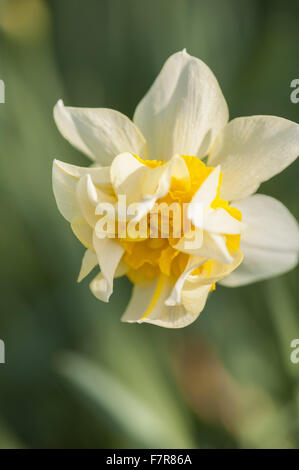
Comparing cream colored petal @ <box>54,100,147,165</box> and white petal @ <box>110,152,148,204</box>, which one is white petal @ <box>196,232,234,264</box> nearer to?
white petal @ <box>110,152,148,204</box>

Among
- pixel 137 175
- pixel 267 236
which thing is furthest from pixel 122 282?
pixel 137 175

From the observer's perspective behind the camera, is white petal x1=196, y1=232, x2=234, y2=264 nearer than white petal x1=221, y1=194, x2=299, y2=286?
Yes

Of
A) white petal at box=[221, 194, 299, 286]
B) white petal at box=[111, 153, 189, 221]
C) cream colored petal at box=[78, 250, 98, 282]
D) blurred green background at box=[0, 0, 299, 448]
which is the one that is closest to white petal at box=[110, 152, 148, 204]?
white petal at box=[111, 153, 189, 221]

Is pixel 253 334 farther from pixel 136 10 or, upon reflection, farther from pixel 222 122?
pixel 136 10

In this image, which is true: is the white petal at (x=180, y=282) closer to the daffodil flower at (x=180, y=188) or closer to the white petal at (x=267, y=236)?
the daffodil flower at (x=180, y=188)

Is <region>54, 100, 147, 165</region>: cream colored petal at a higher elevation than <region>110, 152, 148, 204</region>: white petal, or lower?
higher

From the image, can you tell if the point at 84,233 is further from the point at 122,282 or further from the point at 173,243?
the point at 122,282

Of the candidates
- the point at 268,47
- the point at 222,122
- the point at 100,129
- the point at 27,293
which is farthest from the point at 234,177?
the point at 27,293
